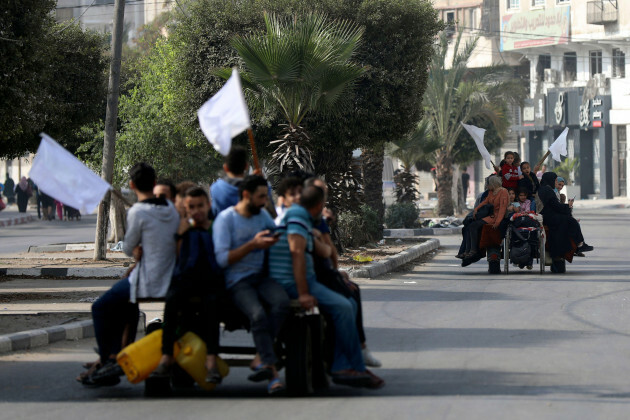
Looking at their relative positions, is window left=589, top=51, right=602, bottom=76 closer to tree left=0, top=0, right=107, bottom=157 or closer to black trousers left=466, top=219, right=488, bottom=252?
tree left=0, top=0, right=107, bottom=157

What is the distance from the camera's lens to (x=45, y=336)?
1082 cm

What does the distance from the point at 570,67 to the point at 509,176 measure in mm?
49846

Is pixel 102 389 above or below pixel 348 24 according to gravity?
below

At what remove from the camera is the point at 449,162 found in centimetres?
4122

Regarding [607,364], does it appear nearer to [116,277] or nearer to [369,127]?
[116,277]

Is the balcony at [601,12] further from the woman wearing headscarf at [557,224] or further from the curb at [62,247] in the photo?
the woman wearing headscarf at [557,224]

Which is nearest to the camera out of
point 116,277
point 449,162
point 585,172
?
point 116,277

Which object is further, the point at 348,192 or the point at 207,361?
the point at 348,192

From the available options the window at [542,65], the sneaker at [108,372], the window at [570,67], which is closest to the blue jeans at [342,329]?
the sneaker at [108,372]

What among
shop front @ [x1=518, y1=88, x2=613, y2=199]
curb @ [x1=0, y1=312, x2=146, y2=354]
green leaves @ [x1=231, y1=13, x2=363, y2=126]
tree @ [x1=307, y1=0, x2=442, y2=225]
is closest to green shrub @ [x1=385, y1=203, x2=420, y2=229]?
tree @ [x1=307, y1=0, x2=442, y2=225]

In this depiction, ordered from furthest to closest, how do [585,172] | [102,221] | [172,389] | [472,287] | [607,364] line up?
[585,172]
[102,221]
[472,287]
[607,364]
[172,389]

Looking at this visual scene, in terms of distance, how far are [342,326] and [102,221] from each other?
13.6 meters

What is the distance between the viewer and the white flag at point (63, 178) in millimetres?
8227

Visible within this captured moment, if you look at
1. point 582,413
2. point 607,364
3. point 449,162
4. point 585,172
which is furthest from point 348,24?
point 585,172
